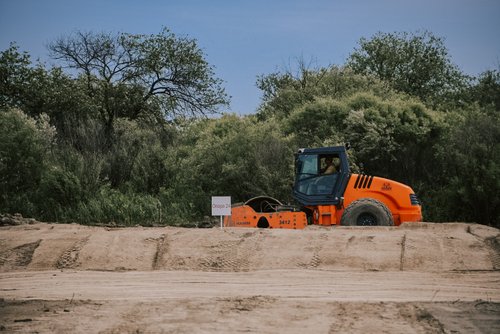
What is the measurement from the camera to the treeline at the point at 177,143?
30219mm

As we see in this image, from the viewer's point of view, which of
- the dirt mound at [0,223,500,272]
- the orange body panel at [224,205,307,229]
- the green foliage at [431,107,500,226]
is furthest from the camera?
the green foliage at [431,107,500,226]

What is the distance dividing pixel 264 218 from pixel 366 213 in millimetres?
2869

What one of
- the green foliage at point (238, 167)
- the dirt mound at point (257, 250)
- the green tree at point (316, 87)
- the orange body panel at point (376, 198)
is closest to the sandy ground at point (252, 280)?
the dirt mound at point (257, 250)

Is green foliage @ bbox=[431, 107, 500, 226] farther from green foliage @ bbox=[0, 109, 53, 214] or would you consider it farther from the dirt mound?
green foliage @ bbox=[0, 109, 53, 214]

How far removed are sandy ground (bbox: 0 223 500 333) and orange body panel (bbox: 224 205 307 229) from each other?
612mm

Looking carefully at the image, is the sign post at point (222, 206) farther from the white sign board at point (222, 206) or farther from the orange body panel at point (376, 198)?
the orange body panel at point (376, 198)

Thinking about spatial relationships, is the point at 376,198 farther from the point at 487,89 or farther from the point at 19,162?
the point at 487,89

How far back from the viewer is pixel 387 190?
21.8 m

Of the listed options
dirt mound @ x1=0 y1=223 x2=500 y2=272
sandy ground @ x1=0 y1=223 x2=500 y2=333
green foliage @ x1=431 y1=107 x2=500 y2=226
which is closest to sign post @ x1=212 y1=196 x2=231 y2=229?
sandy ground @ x1=0 y1=223 x2=500 y2=333

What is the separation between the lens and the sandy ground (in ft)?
37.8

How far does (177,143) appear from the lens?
39281 millimetres

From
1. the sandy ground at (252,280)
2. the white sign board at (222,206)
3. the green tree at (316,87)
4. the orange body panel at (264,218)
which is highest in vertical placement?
the green tree at (316,87)

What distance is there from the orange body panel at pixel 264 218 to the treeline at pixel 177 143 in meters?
5.90

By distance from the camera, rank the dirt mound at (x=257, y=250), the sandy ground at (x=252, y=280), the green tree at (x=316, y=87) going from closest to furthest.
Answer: the sandy ground at (x=252, y=280), the dirt mound at (x=257, y=250), the green tree at (x=316, y=87)
